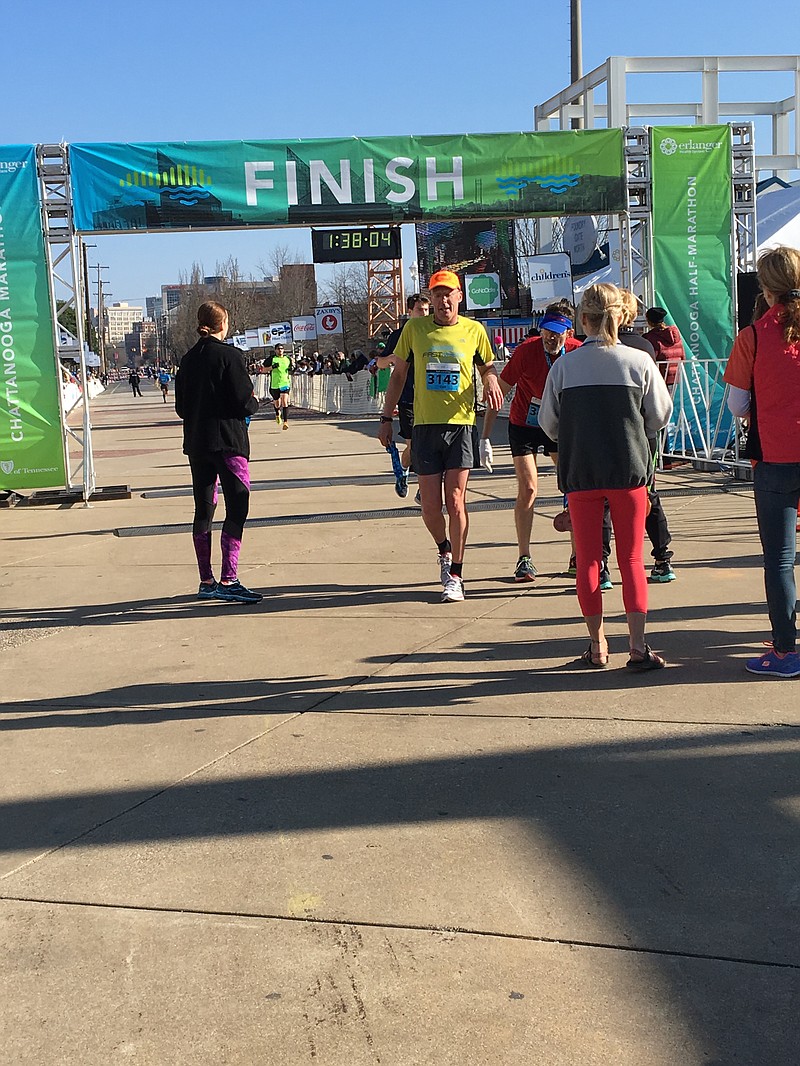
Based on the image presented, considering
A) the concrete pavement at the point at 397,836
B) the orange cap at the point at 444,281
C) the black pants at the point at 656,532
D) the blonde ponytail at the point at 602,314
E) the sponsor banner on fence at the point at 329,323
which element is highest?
the sponsor banner on fence at the point at 329,323

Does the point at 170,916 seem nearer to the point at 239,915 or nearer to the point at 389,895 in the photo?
the point at 239,915

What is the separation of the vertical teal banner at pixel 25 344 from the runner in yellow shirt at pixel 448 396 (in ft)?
21.9

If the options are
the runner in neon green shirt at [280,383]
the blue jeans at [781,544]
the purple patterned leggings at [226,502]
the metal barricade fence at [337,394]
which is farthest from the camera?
the metal barricade fence at [337,394]

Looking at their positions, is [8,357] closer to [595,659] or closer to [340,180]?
[340,180]

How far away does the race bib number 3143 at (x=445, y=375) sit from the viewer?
7.24m

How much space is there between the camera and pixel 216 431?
298 inches

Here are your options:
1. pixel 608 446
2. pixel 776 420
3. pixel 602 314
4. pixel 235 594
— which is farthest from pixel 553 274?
pixel 776 420

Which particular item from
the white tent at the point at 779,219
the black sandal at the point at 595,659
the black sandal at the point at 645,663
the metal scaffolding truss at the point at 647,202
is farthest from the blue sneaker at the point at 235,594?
the white tent at the point at 779,219

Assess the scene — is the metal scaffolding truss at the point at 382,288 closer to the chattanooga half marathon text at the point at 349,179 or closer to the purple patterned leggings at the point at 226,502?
the chattanooga half marathon text at the point at 349,179

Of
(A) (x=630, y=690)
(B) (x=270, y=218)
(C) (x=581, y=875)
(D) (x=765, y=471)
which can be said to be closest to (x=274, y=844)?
(C) (x=581, y=875)

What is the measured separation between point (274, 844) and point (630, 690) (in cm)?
205

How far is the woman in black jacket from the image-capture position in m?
7.48

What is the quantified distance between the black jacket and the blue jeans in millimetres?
3476

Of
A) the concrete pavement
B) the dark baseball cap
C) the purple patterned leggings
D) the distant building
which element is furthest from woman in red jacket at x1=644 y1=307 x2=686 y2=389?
the distant building
